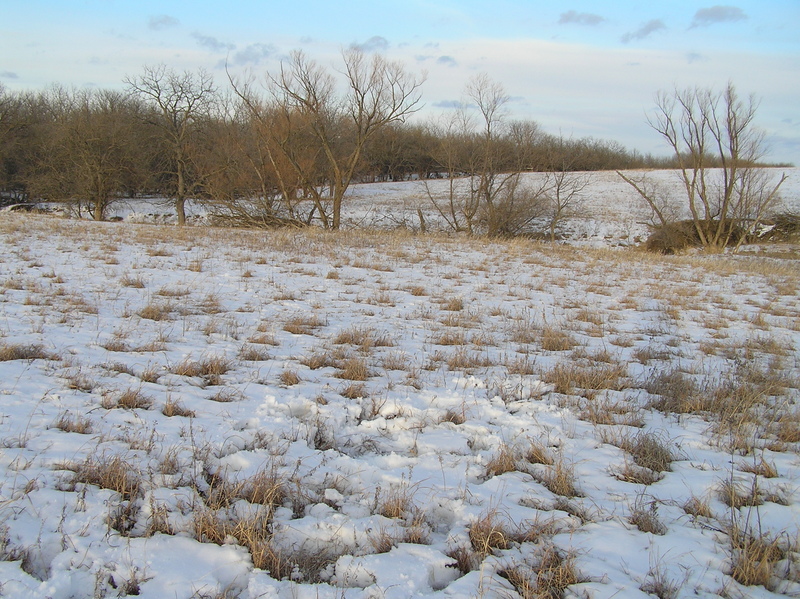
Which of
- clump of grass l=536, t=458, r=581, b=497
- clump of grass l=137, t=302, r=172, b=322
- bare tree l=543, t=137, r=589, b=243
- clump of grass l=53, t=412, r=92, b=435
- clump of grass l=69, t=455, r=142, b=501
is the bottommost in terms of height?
clump of grass l=536, t=458, r=581, b=497

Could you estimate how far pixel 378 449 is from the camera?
10.6 feet

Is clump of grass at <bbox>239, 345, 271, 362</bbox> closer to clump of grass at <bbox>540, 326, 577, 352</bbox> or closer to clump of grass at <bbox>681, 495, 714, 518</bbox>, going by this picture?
clump of grass at <bbox>540, 326, 577, 352</bbox>

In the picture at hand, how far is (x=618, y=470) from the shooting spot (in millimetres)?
3082

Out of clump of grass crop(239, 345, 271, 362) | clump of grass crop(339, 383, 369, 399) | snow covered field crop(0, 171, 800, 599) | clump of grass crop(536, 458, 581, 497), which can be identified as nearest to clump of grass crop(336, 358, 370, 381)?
snow covered field crop(0, 171, 800, 599)

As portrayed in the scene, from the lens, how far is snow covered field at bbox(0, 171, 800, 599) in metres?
2.14

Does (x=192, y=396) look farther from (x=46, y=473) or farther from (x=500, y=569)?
(x=500, y=569)

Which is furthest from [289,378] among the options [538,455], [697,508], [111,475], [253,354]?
[697,508]

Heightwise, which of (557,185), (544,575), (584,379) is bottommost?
(544,575)

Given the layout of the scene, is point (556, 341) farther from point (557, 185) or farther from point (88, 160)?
point (88, 160)

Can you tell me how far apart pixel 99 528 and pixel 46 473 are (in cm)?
57

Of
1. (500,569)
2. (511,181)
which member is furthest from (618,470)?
(511,181)

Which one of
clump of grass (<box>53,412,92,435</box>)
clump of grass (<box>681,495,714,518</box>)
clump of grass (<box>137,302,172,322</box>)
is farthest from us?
clump of grass (<box>137,302,172,322</box>)

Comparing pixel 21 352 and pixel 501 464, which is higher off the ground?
pixel 21 352

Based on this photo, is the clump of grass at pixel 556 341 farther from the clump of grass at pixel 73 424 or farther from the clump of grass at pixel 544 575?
the clump of grass at pixel 73 424
